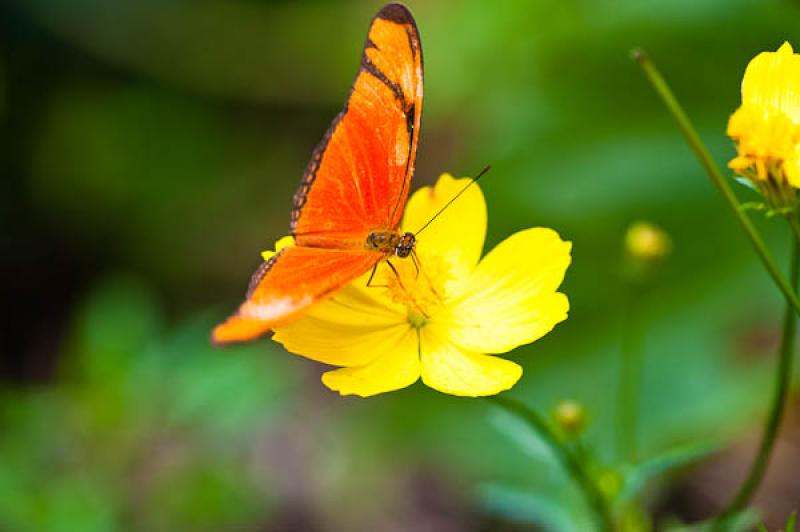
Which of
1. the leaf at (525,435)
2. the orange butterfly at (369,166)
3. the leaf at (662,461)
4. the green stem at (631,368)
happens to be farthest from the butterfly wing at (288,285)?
the green stem at (631,368)

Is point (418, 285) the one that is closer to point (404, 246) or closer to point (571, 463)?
point (404, 246)

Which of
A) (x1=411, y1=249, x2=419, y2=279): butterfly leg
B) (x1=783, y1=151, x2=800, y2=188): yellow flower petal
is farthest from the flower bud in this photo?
(x1=783, y1=151, x2=800, y2=188): yellow flower petal

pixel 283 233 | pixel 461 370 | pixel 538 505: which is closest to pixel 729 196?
pixel 461 370

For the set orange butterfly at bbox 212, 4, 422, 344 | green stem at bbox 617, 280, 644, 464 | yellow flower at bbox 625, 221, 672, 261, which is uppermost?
orange butterfly at bbox 212, 4, 422, 344

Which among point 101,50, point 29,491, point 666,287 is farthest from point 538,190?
point 101,50

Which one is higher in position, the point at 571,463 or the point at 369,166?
the point at 369,166

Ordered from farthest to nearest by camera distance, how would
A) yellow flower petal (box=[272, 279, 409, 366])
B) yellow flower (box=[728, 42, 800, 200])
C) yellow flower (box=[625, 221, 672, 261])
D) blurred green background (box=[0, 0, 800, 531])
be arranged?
blurred green background (box=[0, 0, 800, 531]), yellow flower (box=[625, 221, 672, 261]), yellow flower petal (box=[272, 279, 409, 366]), yellow flower (box=[728, 42, 800, 200])

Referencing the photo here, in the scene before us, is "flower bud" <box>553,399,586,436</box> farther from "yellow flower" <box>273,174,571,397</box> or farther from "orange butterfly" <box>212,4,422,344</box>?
"orange butterfly" <box>212,4,422,344</box>
